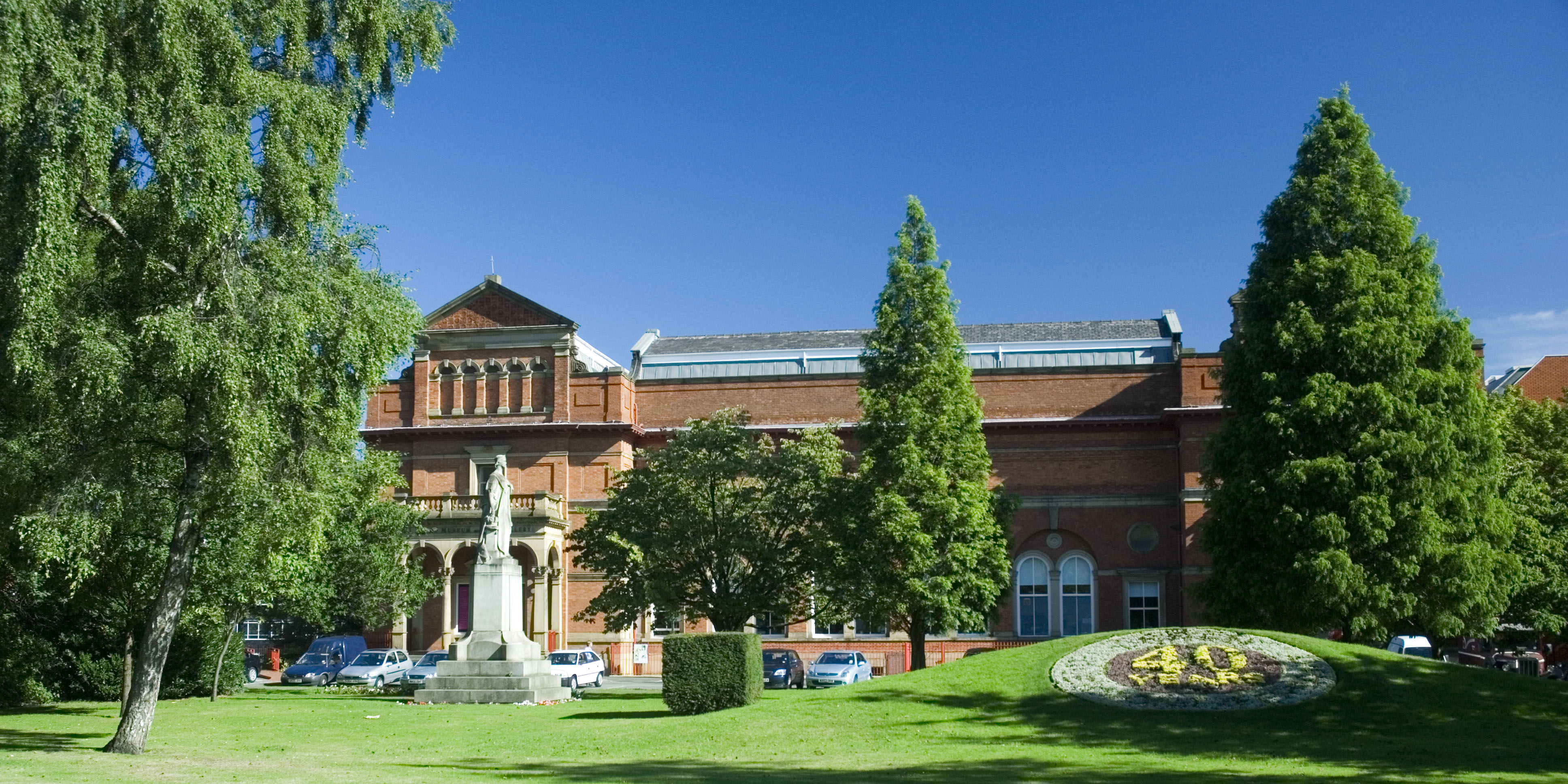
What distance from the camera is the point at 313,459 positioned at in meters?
21.0

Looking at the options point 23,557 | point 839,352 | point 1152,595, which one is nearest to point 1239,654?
point 23,557

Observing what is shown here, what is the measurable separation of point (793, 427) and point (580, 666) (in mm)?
16201

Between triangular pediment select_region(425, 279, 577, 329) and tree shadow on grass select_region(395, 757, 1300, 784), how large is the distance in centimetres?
3660

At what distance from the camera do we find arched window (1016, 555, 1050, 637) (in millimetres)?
51938

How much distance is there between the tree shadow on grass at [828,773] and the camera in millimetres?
16734

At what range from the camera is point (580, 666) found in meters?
40.1

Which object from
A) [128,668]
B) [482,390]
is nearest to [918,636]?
[128,668]

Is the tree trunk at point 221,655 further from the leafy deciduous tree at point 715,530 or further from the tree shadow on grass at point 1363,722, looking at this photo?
the tree shadow on grass at point 1363,722

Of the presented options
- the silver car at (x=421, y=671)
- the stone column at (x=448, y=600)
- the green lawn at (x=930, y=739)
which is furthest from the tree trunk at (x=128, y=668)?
the stone column at (x=448, y=600)

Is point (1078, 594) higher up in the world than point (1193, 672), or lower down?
higher up

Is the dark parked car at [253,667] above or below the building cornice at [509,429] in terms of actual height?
below

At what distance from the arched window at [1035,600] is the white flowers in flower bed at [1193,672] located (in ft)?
87.7

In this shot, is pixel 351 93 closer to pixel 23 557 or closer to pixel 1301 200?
pixel 23 557

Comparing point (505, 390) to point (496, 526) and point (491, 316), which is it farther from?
point (496, 526)
